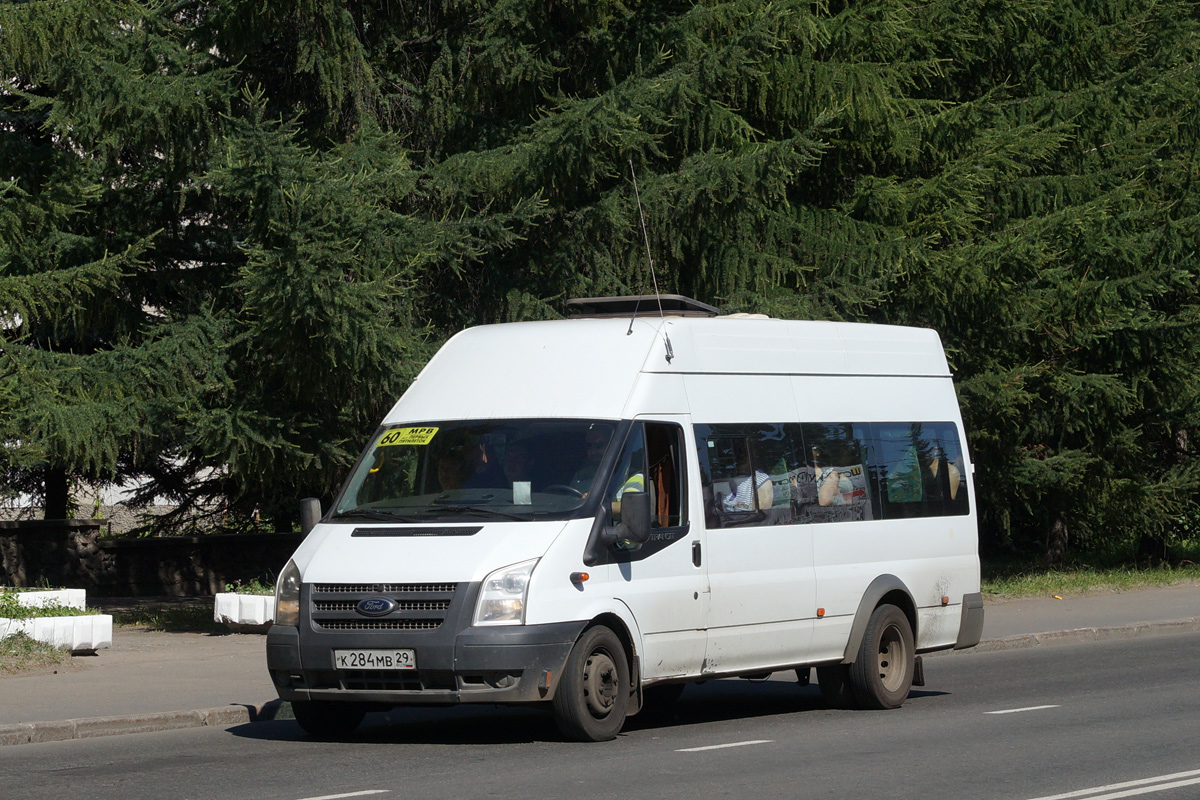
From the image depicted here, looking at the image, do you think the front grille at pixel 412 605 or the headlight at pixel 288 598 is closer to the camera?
the front grille at pixel 412 605

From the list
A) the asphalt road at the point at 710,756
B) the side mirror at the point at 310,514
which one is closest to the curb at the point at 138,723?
the asphalt road at the point at 710,756

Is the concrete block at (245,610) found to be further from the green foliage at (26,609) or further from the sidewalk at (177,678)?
the green foliage at (26,609)

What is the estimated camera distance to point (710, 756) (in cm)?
919

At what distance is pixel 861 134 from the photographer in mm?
21250

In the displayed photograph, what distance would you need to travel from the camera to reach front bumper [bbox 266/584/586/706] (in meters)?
9.04

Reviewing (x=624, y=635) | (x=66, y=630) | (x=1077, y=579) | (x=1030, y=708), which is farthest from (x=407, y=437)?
(x=1077, y=579)

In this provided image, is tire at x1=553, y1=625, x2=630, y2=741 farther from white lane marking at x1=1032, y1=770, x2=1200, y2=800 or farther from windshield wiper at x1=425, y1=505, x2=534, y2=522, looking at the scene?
white lane marking at x1=1032, y1=770, x2=1200, y2=800

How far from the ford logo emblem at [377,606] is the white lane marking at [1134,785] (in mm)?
3856

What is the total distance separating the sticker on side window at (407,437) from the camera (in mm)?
Answer: 10328

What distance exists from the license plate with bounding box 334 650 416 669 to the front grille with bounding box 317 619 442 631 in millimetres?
136

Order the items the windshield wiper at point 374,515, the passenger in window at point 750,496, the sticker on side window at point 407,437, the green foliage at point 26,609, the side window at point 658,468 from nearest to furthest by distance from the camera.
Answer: the windshield wiper at point 374,515 < the side window at point 658,468 < the sticker on side window at point 407,437 < the passenger in window at point 750,496 < the green foliage at point 26,609

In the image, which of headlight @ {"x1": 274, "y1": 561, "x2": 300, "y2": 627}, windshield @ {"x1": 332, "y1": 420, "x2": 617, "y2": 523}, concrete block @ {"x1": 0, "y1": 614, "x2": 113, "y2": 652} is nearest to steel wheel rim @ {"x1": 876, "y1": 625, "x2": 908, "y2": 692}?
windshield @ {"x1": 332, "y1": 420, "x2": 617, "y2": 523}

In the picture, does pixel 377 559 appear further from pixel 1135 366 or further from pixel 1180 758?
pixel 1135 366

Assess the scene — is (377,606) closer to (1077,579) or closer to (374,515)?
(374,515)
